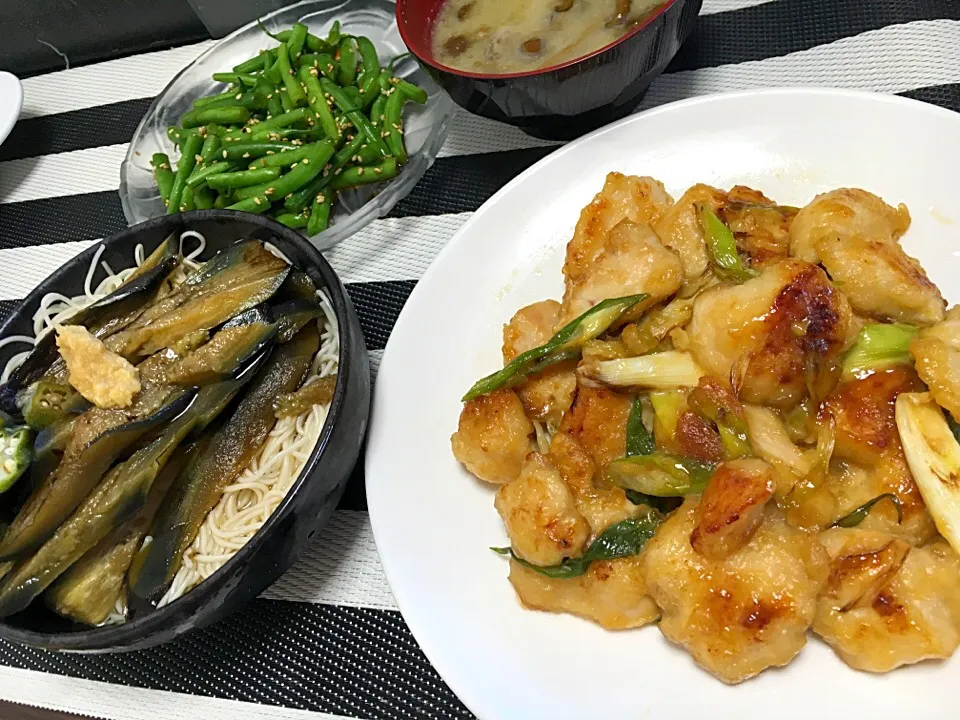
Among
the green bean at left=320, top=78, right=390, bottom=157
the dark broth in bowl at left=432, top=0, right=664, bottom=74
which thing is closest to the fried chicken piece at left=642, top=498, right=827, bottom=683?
the dark broth in bowl at left=432, top=0, right=664, bottom=74

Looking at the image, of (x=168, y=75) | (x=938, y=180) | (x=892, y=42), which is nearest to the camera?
(x=938, y=180)

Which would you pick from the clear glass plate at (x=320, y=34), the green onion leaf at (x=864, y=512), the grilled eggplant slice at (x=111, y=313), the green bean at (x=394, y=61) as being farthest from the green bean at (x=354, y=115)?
the green onion leaf at (x=864, y=512)

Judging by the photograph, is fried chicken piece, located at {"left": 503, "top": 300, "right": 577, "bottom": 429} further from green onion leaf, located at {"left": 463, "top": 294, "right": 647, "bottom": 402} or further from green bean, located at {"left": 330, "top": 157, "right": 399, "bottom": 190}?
green bean, located at {"left": 330, "top": 157, "right": 399, "bottom": 190}

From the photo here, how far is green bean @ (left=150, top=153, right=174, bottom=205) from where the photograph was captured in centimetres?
281

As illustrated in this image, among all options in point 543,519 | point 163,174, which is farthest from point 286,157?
point 543,519

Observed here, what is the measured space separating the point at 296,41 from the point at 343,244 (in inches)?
34.4

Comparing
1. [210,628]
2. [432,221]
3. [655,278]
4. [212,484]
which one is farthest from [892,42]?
[210,628]

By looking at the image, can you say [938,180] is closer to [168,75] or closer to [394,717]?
[394,717]

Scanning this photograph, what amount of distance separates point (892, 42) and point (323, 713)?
2559 millimetres

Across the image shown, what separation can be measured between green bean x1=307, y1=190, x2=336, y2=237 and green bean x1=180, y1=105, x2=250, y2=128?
1.68 feet

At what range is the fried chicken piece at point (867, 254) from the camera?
1676 mm

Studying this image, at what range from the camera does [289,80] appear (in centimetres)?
280

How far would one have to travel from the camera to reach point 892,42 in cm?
243

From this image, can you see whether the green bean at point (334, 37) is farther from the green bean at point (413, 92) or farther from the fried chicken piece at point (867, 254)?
the fried chicken piece at point (867, 254)
